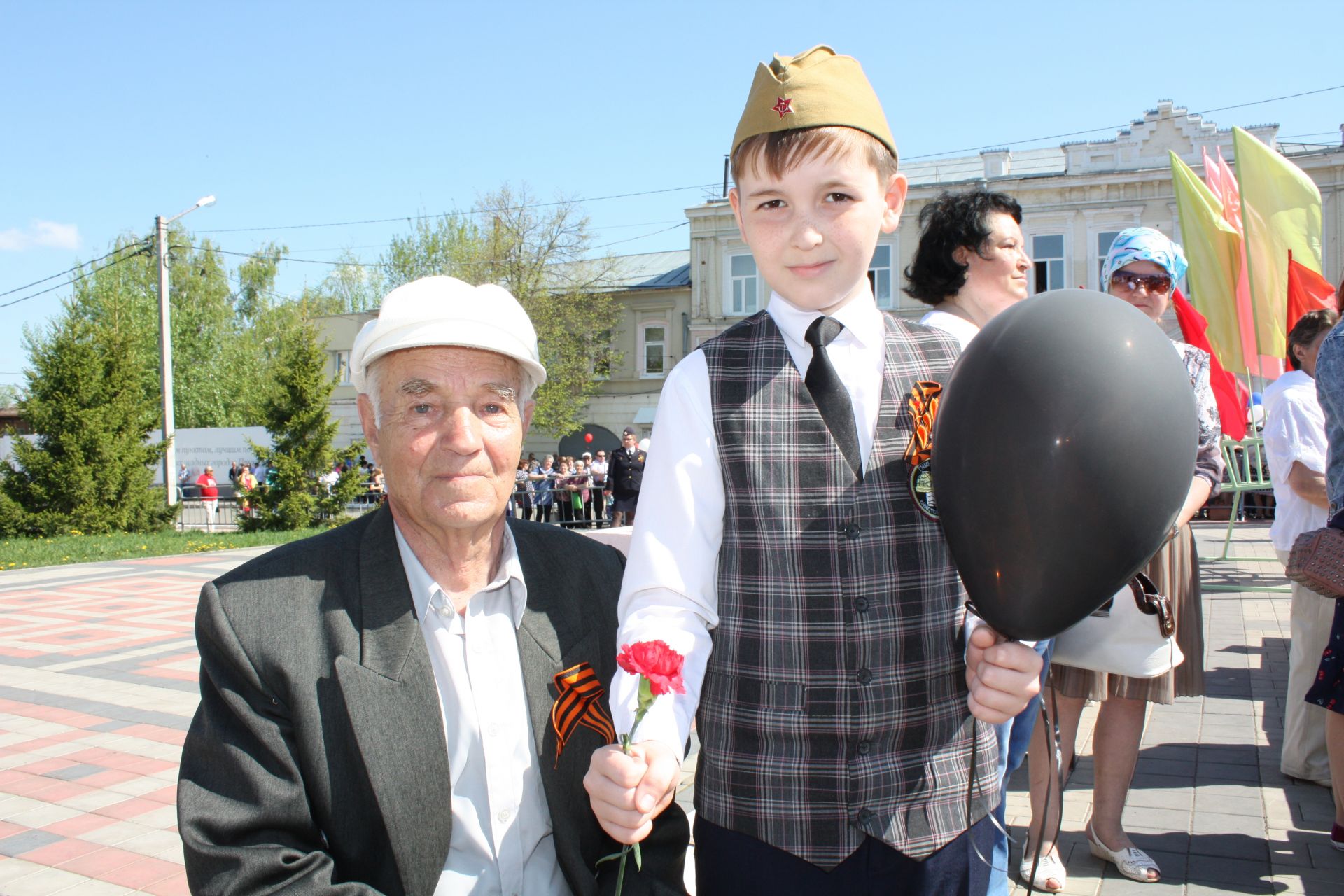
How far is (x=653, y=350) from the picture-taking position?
106 ft

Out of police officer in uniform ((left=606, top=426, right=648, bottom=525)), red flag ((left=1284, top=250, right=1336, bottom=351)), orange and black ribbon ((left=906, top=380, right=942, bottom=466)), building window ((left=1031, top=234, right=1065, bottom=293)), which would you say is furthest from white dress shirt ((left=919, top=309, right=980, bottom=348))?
building window ((left=1031, top=234, right=1065, bottom=293))

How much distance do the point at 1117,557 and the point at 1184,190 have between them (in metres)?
8.39

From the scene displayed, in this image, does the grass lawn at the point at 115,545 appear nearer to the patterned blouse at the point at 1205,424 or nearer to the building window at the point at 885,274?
the patterned blouse at the point at 1205,424

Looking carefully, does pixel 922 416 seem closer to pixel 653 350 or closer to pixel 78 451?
pixel 78 451

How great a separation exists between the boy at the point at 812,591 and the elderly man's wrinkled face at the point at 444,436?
0.42m

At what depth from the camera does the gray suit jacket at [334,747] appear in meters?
1.52

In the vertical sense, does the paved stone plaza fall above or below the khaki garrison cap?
below

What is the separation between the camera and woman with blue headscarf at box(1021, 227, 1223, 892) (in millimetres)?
3000

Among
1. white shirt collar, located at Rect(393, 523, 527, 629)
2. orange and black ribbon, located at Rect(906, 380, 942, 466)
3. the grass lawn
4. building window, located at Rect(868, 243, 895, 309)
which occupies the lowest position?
the grass lawn

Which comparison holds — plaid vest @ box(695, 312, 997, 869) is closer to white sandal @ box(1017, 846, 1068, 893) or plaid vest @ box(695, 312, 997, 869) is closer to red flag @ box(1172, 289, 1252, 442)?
white sandal @ box(1017, 846, 1068, 893)

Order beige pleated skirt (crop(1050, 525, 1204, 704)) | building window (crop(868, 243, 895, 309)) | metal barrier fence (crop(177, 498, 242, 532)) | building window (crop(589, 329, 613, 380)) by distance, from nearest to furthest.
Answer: beige pleated skirt (crop(1050, 525, 1204, 704)) < metal barrier fence (crop(177, 498, 242, 532)) < building window (crop(868, 243, 895, 309)) < building window (crop(589, 329, 613, 380))

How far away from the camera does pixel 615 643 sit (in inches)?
73.8

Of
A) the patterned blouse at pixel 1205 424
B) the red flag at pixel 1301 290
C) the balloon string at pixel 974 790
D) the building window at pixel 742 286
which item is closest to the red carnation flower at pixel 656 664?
the balloon string at pixel 974 790

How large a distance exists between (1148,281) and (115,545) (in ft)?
54.8
